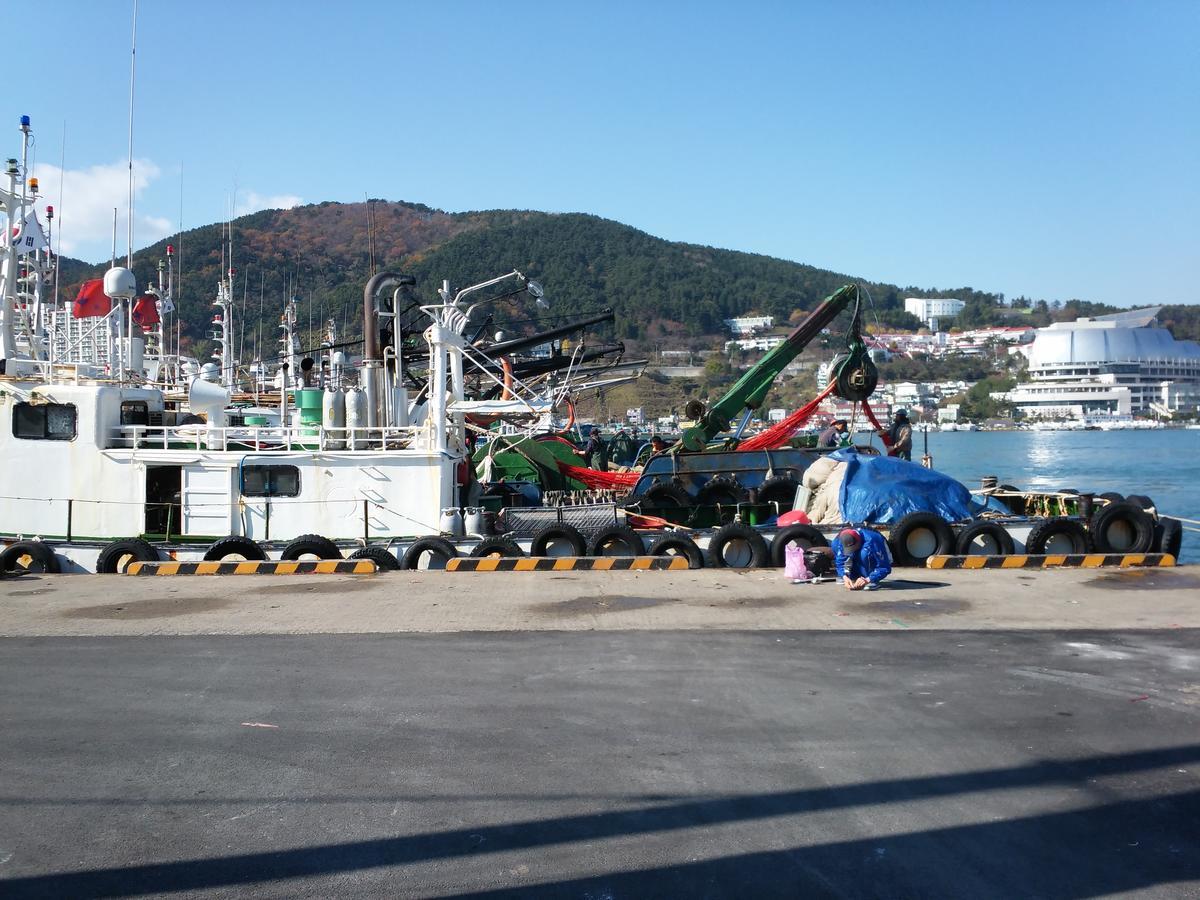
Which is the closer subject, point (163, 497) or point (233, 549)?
point (233, 549)

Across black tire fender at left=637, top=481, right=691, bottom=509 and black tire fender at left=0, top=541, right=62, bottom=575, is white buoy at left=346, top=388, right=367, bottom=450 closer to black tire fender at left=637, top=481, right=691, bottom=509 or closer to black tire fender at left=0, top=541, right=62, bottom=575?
black tire fender at left=0, top=541, right=62, bottom=575

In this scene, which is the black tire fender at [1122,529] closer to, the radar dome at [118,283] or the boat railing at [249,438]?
the boat railing at [249,438]

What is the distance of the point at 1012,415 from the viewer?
138 m

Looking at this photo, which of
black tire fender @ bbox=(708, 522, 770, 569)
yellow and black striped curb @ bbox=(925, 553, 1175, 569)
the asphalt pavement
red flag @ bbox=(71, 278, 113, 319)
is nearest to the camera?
the asphalt pavement

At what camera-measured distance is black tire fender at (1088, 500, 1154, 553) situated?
51.9 feet

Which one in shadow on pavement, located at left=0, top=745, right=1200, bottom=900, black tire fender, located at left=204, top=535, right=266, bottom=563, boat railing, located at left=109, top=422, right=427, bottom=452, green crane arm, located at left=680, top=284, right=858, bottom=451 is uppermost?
green crane arm, located at left=680, top=284, right=858, bottom=451

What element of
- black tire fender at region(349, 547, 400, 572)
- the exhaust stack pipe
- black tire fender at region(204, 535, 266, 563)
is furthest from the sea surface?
black tire fender at region(204, 535, 266, 563)

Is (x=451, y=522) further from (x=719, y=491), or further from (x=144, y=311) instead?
(x=144, y=311)

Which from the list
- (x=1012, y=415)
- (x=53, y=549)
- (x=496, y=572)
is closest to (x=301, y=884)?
(x=496, y=572)

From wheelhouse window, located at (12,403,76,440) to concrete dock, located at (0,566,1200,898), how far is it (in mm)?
5109

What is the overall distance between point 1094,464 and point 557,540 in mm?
62932

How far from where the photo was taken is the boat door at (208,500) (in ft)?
52.5

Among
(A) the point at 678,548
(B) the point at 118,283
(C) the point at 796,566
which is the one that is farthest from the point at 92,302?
(C) the point at 796,566

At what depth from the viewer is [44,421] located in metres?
15.9
